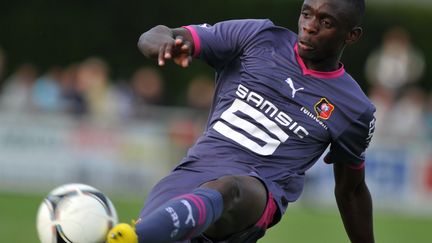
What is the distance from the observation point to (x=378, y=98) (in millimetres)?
19859

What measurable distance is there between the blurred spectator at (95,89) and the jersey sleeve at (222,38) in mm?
11049

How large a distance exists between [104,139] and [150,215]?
1123 centimetres

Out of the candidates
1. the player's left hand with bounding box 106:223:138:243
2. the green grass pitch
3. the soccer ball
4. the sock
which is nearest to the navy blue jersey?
the sock

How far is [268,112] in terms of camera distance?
6855mm

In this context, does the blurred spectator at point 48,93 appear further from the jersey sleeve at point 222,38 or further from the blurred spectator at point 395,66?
the jersey sleeve at point 222,38

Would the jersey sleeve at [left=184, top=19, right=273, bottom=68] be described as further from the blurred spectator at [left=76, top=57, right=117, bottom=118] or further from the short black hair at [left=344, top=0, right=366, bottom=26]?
the blurred spectator at [left=76, top=57, right=117, bottom=118]

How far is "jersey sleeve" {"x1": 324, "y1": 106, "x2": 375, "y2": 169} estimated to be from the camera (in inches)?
275

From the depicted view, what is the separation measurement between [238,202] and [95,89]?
41.9 ft

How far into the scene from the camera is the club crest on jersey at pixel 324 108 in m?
6.94

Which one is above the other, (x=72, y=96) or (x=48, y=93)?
(x=72, y=96)

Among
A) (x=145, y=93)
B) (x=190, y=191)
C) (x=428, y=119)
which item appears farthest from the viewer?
(x=428, y=119)

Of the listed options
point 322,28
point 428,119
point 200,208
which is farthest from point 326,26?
point 428,119

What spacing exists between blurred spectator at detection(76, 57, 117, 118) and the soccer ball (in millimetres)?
11537

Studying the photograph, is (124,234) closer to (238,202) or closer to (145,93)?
(238,202)
